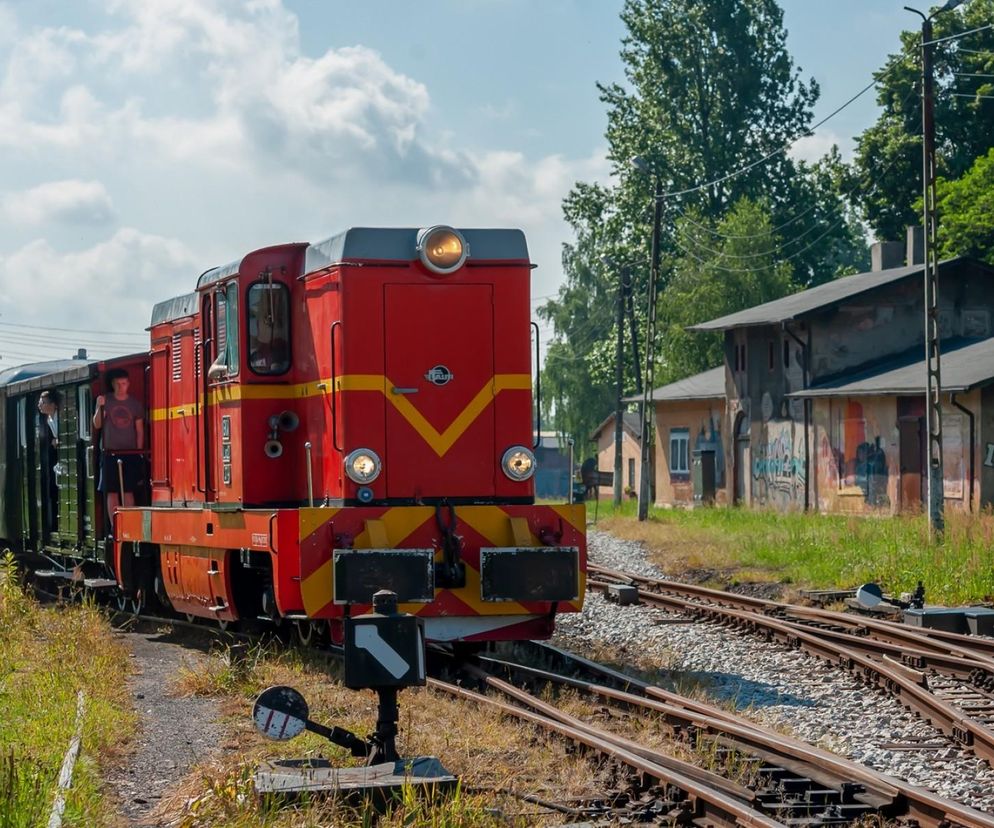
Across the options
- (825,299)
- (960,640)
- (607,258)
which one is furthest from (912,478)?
(607,258)

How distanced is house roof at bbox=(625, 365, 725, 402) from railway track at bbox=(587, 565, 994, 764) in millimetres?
26200

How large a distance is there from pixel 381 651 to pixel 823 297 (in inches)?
1262

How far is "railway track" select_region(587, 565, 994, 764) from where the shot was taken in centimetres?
931

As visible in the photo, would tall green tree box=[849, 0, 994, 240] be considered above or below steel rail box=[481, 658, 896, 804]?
above

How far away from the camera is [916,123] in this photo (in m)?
48.8

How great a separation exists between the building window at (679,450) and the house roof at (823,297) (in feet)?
18.0


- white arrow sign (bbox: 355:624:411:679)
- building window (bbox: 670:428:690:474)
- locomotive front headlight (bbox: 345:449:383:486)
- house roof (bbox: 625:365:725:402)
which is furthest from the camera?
building window (bbox: 670:428:690:474)

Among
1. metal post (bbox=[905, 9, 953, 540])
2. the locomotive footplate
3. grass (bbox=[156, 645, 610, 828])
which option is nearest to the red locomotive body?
the locomotive footplate

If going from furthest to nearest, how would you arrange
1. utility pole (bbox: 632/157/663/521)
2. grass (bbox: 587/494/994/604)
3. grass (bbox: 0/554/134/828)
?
1. utility pole (bbox: 632/157/663/521)
2. grass (bbox: 587/494/994/604)
3. grass (bbox: 0/554/134/828)

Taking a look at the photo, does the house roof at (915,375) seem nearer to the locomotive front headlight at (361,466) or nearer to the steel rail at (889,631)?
the steel rail at (889,631)

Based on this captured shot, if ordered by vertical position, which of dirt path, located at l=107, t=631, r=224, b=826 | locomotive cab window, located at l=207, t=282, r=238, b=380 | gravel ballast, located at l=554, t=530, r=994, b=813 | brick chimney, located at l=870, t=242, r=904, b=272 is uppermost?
brick chimney, located at l=870, t=242, r=904, b=272

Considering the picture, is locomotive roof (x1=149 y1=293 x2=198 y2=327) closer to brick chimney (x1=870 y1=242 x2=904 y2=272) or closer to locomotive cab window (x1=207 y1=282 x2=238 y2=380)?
locomotive cab window (x1=207 y1=282 x2=238 y2=380)

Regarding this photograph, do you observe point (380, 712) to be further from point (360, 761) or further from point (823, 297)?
point (823, 297)

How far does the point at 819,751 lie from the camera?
24.2 ft
